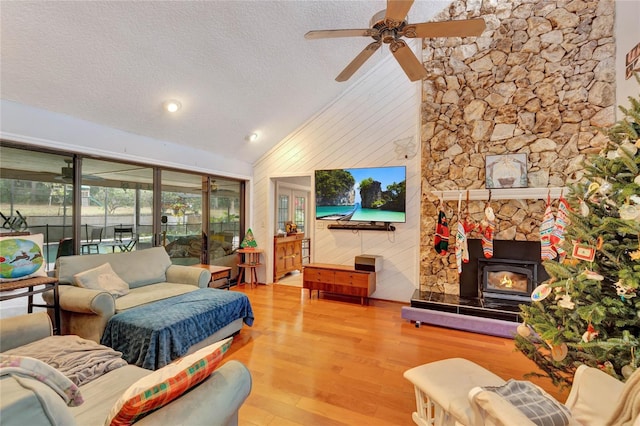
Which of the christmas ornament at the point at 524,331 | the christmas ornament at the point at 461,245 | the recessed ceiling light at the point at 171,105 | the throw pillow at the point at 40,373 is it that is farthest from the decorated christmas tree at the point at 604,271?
the recessed ceiling light at the point at 171,105

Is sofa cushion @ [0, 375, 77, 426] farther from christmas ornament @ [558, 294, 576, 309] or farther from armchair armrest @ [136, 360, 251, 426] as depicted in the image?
christmas ornament @ [558, 294, 576, 309]

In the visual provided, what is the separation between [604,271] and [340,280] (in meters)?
3.13

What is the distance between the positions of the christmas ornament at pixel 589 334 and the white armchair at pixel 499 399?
20 cm

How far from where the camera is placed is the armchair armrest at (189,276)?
11.2 ft

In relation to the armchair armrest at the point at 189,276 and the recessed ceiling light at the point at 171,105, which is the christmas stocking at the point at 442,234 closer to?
the armchair armrest at the point at 189,276

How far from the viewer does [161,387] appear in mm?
1026

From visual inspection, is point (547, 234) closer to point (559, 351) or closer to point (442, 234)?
point (442, 234)

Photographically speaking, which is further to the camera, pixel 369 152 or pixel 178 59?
pixel 369 152

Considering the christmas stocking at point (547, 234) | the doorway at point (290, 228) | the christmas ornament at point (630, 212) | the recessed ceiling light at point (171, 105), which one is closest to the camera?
the christmas ornament at point (630, 212)

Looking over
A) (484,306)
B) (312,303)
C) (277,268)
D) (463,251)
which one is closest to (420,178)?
(463,251)

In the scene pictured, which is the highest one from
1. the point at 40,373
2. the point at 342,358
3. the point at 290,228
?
the point at 290,228

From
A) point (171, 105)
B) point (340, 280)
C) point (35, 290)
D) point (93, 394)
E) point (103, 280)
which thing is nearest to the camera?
point (93, 394)

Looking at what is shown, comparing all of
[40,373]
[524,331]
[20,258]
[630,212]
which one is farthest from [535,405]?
[20,258]

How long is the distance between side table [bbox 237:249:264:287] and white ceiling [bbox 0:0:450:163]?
6.65 feet
